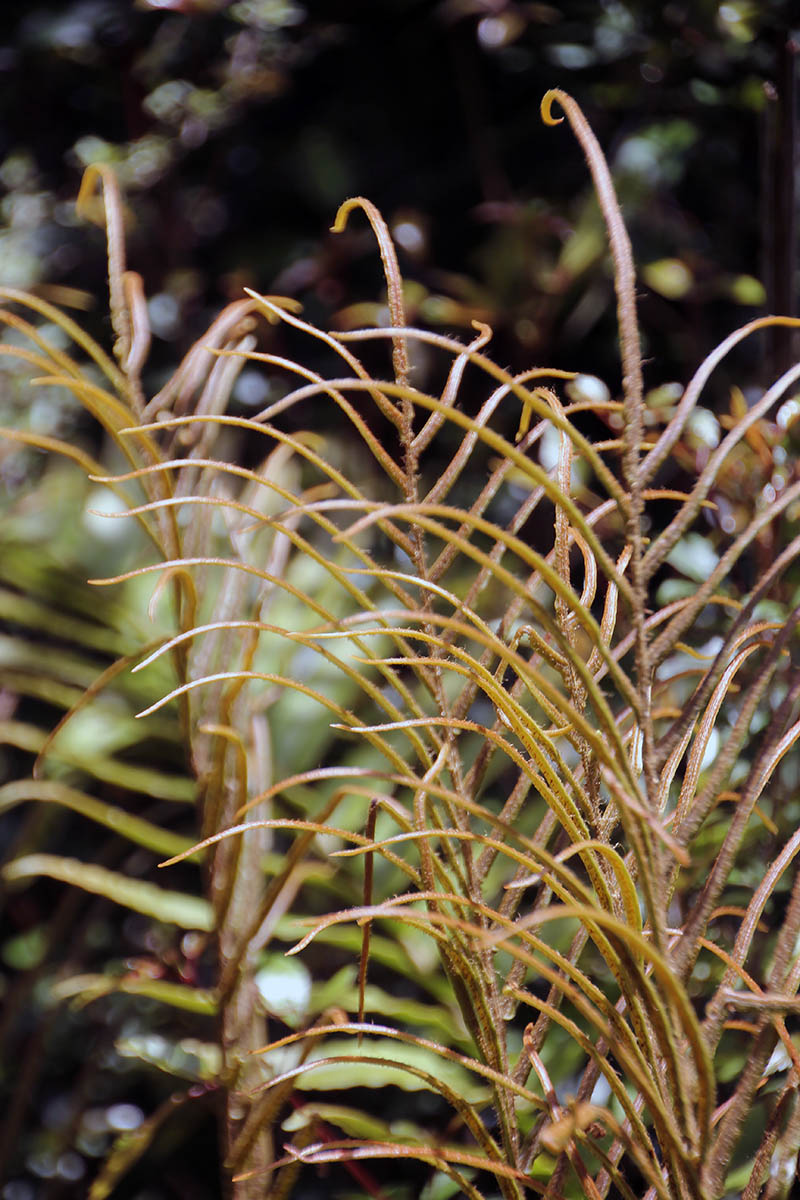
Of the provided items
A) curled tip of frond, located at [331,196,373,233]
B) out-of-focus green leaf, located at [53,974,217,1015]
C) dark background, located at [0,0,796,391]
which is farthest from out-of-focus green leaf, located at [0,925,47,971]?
curled tip of frond, located at [331,196,373,233]

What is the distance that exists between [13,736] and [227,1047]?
24cm

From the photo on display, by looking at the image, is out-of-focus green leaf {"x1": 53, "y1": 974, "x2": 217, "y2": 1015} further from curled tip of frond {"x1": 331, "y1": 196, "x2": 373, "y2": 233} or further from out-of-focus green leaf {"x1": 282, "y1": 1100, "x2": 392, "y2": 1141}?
curled tip of frond {"x1": 331, "y1": 196, "x2": 373, "y2": 233}

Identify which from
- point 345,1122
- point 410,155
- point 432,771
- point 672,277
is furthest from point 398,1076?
point 410,155

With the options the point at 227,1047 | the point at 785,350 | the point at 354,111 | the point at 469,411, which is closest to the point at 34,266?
the point at 354,111

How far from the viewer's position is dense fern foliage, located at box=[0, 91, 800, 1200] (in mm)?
228

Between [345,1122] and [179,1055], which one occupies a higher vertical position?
[345,1122]

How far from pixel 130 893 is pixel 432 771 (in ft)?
1.19

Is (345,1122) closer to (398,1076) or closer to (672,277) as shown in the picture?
(398,1076)

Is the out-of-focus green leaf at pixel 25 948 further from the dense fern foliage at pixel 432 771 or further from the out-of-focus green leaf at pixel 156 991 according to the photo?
the out-of-focus green leaf at pixel 156 991

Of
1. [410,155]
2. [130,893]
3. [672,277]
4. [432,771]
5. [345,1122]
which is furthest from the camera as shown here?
[410,155]

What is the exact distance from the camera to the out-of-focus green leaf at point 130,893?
47 cm

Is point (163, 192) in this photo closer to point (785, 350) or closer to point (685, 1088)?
point (785, 350)

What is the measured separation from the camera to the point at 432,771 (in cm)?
22

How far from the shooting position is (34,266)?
3.42 ft
